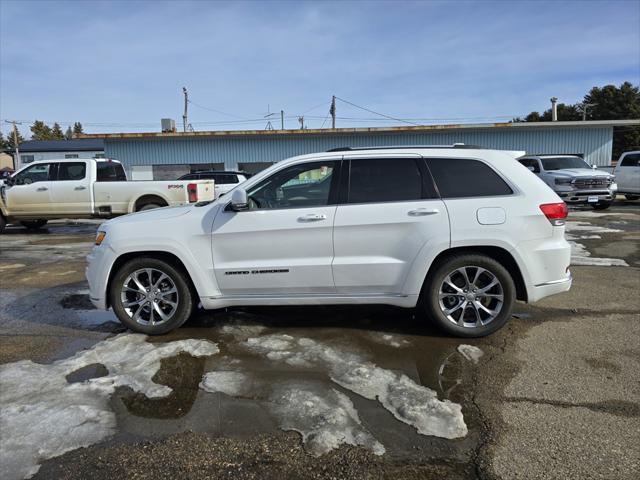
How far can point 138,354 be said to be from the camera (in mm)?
4508

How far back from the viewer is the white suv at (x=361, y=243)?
4.65m

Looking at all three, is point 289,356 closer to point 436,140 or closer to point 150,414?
point 150,414

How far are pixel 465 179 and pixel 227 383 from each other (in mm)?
2839

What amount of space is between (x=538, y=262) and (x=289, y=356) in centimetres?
245

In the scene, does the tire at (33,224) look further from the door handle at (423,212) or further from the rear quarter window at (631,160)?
the rear quarter window at (631,160)

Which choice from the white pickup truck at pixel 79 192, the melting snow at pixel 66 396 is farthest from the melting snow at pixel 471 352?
the white pickup truck at pixel 79 192

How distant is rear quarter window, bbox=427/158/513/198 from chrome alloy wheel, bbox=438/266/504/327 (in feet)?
2.35

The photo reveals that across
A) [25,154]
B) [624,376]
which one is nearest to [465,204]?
[624,376]

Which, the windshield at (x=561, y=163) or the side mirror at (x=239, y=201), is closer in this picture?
the side mirror at (x=239, y=201)

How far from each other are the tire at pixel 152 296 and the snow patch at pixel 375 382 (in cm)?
79

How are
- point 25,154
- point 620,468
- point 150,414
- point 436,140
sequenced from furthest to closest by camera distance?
1. point 25,154
2. point 436,140
3. point 150,414
4. point 620,468

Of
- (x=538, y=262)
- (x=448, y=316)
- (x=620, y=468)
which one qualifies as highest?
(x=538, y=262)

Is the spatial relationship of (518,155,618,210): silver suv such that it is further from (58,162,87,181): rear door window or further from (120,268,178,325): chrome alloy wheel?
(120,268,178,325): chrome alloy wheel

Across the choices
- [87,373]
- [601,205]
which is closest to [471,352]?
[87,373]
